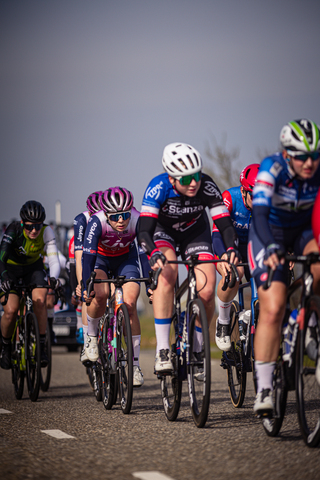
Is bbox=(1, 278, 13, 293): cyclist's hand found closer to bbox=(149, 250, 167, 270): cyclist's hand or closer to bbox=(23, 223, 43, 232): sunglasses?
bbox=(23, 223, 43, 232): sunglasses

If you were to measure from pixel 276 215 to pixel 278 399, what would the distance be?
1.38 meters

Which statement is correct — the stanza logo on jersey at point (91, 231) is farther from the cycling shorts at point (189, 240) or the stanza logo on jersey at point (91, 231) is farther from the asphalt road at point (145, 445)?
the asphalt road at point (145, 445)

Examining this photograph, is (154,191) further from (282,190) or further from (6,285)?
(6,285)

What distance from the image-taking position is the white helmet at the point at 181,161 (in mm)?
6113

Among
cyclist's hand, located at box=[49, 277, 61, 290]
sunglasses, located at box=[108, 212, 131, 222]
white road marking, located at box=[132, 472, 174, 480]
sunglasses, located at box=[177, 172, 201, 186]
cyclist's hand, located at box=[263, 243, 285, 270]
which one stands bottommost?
white road marking, located at box=[132, 472, 174, 480]

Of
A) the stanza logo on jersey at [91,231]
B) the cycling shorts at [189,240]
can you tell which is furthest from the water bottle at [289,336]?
the stanza logo on jersey at [91,231]

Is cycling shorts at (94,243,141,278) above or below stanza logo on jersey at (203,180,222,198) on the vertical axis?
below

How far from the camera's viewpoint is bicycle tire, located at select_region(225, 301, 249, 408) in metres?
7.16

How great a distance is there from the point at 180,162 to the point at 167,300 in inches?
50.1

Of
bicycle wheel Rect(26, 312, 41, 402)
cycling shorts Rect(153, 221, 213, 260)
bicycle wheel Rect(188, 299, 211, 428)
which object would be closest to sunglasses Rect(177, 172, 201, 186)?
cycling shorts Rect(153, 221, 213, 260)

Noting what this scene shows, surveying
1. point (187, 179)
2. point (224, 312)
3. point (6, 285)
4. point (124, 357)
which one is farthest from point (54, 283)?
point (187, 179)

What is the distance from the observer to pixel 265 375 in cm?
496

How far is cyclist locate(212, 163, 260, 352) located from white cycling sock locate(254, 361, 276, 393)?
2.38 metres

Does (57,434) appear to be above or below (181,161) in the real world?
below
